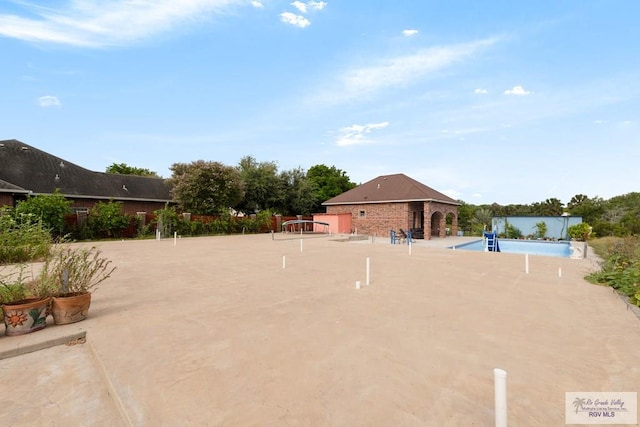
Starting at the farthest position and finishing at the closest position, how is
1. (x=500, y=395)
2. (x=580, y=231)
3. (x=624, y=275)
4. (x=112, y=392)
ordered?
(x=580, y=231) → (x=624, y=275) → (x=112, y=392) → (x=500, y=395)

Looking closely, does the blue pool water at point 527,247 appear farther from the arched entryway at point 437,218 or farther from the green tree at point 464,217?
the green tree at point 464,217

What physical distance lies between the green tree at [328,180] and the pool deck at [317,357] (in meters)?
31.7

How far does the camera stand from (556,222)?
24.0 m

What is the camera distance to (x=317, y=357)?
3207 millimetres

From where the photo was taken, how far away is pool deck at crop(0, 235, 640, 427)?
2314mm

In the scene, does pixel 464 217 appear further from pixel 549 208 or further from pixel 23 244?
pixel 23 244

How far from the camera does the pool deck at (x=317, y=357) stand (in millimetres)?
2314

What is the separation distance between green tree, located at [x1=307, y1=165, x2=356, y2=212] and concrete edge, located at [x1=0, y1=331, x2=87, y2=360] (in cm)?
3321

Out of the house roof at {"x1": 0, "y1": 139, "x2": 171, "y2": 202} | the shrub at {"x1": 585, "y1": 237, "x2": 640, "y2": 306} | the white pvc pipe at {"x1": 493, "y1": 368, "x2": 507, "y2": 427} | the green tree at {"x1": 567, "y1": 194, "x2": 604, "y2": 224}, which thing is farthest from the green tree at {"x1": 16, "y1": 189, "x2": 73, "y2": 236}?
the green tree at {"x1": 567, "y1": 194, "x2": 604, "y2": 224}

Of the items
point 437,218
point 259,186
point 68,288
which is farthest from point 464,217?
point 68,288

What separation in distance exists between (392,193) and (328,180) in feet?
53.3

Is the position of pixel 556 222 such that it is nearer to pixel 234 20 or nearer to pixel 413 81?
pixel 413 81

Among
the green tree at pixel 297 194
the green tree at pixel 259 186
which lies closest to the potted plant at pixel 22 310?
the green tree at pixel 259 186

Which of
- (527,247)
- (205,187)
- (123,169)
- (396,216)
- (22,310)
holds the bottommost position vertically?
(527,247)
